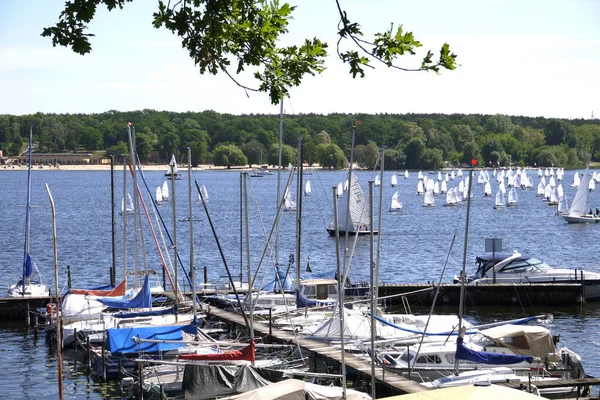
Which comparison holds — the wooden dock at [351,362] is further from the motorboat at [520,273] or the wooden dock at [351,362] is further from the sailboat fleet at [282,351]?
the motorboat at [520,273]

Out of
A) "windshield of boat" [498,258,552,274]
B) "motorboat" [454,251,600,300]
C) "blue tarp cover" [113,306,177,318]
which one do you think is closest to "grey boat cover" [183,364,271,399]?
"blue tarp cover" [113,306,177,318]

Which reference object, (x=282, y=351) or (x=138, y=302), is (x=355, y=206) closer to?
(x=138, y=302)

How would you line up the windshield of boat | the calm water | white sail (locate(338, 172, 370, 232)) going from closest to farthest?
the calm water, the windshield of boat, white sail (locate(338, 172, 370, 232))

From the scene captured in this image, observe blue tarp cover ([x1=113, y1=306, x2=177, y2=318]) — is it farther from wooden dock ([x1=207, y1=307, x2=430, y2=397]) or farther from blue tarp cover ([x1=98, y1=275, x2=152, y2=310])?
wooden dock ([x1=207, y1=307, x2=430, y2=397])

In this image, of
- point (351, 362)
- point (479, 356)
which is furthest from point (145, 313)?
point (479, 356)

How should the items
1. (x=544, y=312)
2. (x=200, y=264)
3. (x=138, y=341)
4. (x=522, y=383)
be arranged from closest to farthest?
(x=522, y=383) < (x=138, y=341) < (x=544, y=312) < (x=200, y=264)

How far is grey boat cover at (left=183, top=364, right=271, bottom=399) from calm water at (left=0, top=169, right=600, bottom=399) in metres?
6.49

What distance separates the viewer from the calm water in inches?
1563

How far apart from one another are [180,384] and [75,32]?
61.3 ft

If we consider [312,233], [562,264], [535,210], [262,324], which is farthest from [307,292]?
[535,210]

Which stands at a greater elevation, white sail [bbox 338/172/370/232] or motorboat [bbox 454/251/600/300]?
white sail [bbox 338/172/370/232]

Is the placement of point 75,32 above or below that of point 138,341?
above

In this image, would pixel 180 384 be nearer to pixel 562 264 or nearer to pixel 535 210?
pixel 562 264

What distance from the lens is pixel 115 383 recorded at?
34062 mm
